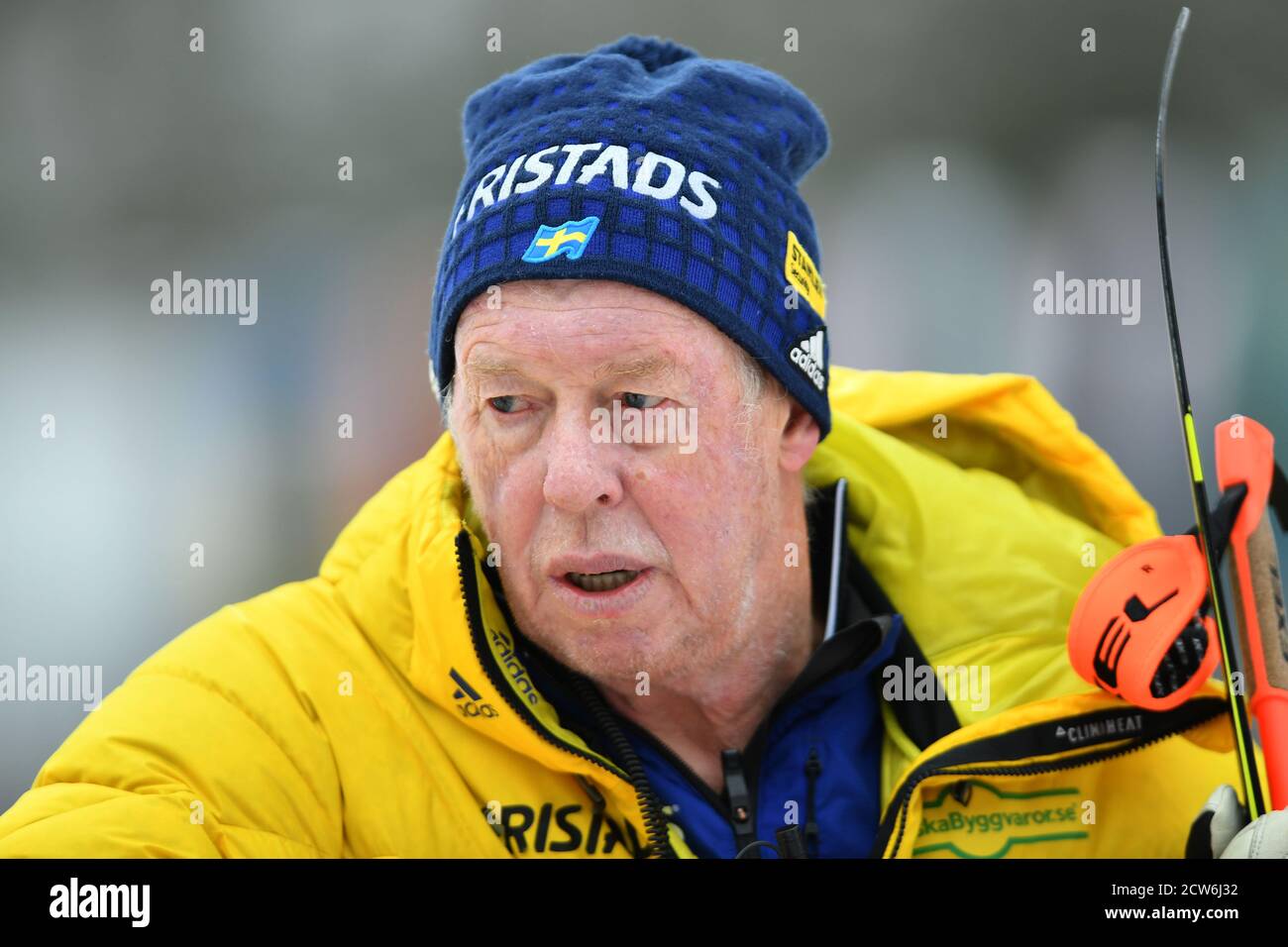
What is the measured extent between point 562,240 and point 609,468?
0.26 m

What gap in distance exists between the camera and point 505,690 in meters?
1.49

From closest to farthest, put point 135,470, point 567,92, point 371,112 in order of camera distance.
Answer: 1. point 567,92
2. point 135,470
3. point 371,112

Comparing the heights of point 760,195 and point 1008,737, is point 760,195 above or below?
above

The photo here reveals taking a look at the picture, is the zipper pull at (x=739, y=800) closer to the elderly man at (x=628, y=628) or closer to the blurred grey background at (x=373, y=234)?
the elderly man at (x=628, y=628)

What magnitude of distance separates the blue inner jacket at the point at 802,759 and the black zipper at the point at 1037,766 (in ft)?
0.36

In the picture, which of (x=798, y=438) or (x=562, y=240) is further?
(x=798, y=438)
